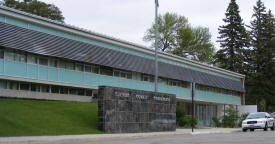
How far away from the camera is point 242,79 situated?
63875 mm

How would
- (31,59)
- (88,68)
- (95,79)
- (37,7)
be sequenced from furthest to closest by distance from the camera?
(37,7) < (88,68) < (95,79) < (31,59)

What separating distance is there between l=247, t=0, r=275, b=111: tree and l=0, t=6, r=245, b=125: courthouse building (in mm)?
26101

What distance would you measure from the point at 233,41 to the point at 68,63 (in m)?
44.4

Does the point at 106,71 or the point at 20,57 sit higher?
the point at 20,57

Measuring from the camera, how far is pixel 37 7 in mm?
63094

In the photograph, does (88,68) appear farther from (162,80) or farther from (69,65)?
(162,80)

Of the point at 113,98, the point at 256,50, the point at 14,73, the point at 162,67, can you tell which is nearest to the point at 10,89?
the point at 14,73

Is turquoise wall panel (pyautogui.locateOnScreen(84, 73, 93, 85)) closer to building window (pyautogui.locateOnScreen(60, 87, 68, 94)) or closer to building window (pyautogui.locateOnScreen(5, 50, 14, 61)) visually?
building window (pyautogui.locateOnScreen(60, 87, 68, 94))

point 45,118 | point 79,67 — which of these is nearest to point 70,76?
point 79,67

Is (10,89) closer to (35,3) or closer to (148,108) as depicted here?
(148,108)

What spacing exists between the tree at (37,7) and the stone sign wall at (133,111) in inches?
1443

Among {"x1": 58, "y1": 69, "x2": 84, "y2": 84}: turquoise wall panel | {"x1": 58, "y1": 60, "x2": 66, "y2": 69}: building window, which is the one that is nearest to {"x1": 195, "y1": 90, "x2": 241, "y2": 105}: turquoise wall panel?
{"x1": 58, "y1": 69, "x2": 84, "y2": 84}: turquoise wall panel

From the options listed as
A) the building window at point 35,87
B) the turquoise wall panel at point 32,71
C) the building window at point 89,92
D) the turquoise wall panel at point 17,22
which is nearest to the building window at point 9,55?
the turquoise wall panel at point 32,71

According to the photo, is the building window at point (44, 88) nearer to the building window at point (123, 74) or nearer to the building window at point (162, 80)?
the building window at point (123, 74)
